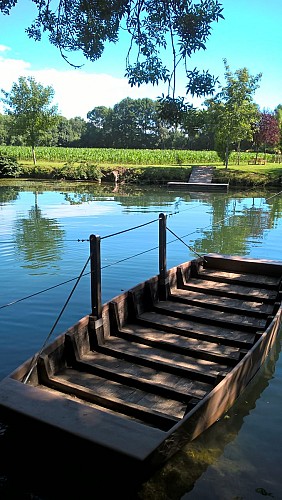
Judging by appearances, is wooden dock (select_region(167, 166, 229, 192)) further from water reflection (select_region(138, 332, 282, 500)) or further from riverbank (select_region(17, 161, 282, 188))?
water reflection (select_region(138, 332, 282, 500))

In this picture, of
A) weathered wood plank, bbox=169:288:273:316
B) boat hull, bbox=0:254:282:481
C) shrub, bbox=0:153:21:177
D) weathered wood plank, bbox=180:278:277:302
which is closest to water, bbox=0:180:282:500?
boat hull, bbox=0:254:282:481

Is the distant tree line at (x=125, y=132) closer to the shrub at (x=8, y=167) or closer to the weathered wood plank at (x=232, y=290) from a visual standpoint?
the shrub at (x=8, y=167)

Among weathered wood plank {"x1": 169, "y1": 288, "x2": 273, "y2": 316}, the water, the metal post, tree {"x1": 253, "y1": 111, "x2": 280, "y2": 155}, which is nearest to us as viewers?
the water

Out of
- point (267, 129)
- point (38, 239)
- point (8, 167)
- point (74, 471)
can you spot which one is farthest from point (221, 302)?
point (267, 129)

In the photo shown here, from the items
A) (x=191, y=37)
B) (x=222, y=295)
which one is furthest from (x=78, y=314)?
(x=191, y=37)

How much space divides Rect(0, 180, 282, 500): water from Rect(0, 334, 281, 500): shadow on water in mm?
12

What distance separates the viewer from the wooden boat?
3.38 m

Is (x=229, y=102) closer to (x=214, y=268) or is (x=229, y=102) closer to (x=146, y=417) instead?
(x=214, y=268)

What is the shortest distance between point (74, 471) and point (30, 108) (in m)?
42.4

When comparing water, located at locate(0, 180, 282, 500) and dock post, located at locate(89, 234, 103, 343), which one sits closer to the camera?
water, located at locate(0, 180, 282, 500)

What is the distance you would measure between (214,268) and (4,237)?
8.70 m

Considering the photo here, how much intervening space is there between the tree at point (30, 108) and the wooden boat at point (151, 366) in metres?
38.0

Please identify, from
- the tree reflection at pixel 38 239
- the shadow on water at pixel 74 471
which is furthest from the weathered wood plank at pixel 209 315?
the tree reflection at pixel 38 239

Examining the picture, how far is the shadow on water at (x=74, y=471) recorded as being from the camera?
3403 millimetres
